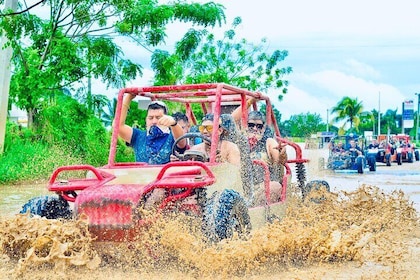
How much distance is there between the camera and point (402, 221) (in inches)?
324

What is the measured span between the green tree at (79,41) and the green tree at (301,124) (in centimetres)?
3504

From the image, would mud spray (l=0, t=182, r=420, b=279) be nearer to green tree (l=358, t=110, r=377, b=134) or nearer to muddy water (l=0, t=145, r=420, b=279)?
muddy water (l=0, t=145, r=420, b=279)

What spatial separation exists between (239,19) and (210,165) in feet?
86.7

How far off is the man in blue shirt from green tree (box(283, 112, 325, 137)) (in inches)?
1861

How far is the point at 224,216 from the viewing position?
522 centimetres

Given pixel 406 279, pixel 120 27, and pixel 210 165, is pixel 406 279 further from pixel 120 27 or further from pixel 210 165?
pixel 120 27

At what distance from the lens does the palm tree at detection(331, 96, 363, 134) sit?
71.0 m

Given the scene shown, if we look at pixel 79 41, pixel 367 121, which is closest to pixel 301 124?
pixel 367 121

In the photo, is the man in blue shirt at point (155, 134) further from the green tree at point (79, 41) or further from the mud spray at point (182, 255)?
the green tree at point (79, 41)

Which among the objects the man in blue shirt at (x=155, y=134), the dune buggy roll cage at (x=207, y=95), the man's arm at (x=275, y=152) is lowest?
the man's arm at (x=275, y=152)

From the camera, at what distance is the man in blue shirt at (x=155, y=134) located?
6496 millimetres

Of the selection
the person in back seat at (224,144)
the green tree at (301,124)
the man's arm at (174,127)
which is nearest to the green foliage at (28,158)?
the man's arm at (174,127)

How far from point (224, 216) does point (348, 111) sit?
6772 cm

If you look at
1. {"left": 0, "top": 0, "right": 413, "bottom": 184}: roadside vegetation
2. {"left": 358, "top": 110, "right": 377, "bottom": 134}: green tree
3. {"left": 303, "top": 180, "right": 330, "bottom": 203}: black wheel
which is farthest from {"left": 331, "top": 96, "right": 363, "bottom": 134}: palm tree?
{"left": 303, "top": 180, "right": 330, "bottom": 203}: black wheel
